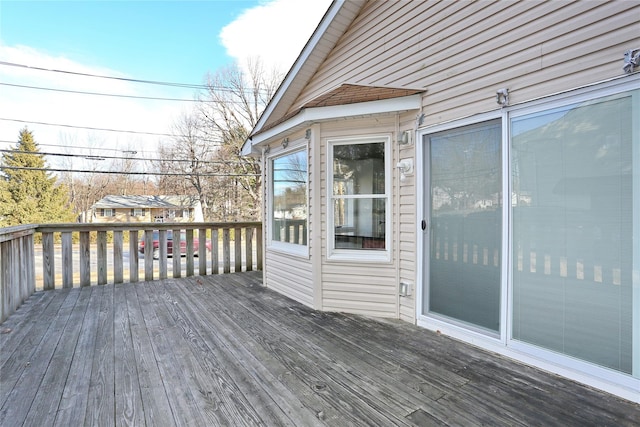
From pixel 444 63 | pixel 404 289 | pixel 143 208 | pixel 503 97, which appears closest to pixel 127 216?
pixel 143 208

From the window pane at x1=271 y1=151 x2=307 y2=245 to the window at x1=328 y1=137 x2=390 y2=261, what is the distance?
555 millimetres

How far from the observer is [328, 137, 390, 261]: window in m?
3.61

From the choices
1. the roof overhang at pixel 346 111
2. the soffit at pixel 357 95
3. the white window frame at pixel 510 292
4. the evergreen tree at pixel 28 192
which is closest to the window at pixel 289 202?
the roof overhang at pixel 346 111

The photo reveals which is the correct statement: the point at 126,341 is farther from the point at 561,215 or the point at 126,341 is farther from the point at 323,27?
the point at 323,27

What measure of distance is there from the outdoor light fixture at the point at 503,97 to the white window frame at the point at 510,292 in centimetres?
5

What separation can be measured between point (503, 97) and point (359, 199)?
175 cm

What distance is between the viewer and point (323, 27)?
4129 mm

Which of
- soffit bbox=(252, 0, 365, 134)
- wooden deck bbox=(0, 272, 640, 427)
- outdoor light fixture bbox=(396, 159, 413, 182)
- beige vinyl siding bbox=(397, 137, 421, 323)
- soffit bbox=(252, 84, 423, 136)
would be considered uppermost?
soffit bbox=(252, 0, 365, 134)

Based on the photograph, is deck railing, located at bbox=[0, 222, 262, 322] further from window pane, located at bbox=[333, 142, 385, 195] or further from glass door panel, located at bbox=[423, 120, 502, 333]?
glass door panel, located at bbox=[423, 120, 502, 333]

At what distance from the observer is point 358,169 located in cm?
377

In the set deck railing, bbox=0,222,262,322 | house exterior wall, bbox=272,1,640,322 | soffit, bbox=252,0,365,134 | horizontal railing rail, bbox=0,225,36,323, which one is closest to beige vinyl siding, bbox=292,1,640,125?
house exterior wall, bbox=272,1,640,322

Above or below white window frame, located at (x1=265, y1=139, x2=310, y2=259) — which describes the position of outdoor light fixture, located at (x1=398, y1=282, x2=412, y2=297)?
below

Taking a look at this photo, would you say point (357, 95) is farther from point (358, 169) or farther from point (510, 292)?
point (510, 292)

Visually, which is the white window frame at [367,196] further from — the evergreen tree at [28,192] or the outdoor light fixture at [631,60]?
the evergreen tree at [28,192]
